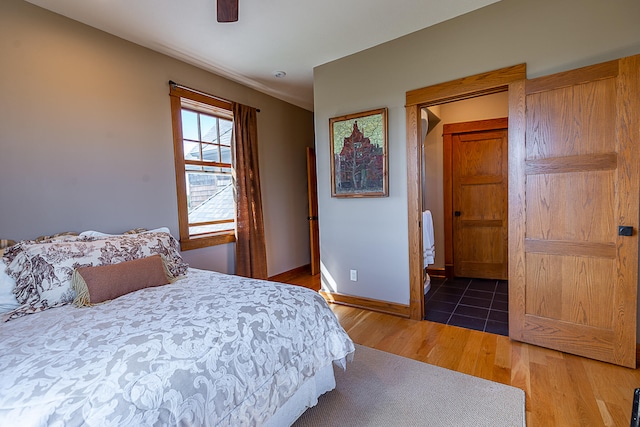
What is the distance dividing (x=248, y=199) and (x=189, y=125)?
3.45 ft

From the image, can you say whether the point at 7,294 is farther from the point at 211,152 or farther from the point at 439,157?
the point at 439,157

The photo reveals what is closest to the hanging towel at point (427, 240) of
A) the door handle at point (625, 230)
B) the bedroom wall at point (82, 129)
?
the door handle at point (625, 230)

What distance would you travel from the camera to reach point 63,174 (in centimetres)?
225

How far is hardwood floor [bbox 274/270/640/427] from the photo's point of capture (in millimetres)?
1585

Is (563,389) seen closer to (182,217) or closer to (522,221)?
(522,221)

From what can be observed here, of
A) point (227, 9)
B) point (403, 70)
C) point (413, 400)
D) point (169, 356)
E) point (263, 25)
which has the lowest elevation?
point (413, 400)

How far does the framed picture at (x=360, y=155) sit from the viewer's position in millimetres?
2873

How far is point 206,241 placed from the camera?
3.25 metres

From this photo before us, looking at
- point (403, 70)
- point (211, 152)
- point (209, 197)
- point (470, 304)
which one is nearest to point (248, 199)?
point (209, 197)

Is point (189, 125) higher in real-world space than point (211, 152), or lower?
higher

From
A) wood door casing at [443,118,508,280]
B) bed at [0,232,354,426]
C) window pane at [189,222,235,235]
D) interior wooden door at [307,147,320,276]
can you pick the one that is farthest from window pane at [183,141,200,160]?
wood door casing at [443,118,508,280]

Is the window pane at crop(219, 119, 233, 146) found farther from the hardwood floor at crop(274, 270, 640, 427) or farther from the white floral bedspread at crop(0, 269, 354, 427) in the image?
the hardwood floor at crop(274, 270, 640, 427)

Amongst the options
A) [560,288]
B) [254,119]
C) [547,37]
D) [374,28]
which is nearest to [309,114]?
[254,119]

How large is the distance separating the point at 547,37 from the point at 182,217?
11.4 feet
